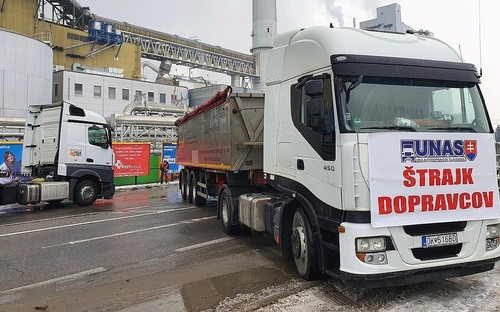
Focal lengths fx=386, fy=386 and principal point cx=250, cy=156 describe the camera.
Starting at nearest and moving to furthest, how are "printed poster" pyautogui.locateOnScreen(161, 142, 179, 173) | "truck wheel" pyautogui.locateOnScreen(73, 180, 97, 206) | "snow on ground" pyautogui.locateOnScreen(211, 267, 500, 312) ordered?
"snow on ground" pyautogui.locateOnScreen(211, 267, 500, 312)
"truck wheel" pyautogui.locateOnScreen(73, 180, 97, 206)
"printed poster" pyautogui.locateOnScreen(161, 142, 179, 173)

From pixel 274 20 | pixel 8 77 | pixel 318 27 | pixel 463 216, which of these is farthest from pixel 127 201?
pixel 274 20

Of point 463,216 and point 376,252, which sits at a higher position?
point 463,216

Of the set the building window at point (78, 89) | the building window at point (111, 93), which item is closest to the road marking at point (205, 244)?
the building window at point (78, 89)

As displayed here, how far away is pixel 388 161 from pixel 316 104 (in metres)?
1.01

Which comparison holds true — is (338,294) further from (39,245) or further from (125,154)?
(125,154)

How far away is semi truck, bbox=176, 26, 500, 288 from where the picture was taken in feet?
13.2

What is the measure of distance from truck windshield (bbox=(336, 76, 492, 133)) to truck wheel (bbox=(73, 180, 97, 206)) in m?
11.6

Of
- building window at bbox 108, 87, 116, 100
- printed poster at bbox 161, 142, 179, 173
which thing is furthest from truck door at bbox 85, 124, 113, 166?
building window at bbox 108, 87, 116, 100

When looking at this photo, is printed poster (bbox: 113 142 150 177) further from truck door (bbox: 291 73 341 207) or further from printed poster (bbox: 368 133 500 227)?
printed poster (bbox: 368 133 500 227)

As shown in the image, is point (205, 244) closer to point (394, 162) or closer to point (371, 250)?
point (371, 250)

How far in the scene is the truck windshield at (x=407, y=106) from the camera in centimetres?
424

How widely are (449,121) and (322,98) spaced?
1484 mm

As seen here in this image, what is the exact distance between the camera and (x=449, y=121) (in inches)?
174

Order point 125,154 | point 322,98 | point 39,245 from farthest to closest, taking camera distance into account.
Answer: point 125,154
point 39,245
point 322,98
